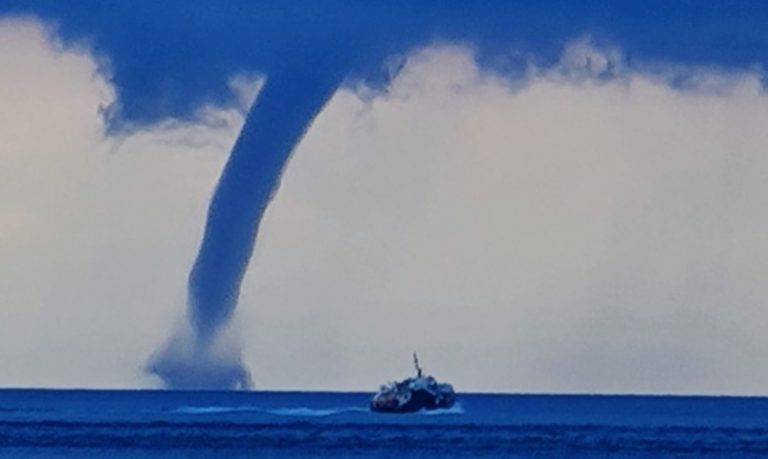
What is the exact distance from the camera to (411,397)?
11138 centimetres

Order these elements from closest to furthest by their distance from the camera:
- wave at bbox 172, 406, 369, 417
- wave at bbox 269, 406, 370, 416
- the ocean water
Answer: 1. the ocean water
2. wave at bbox 269, 406, 370, 416
3. wave at bbox 172, 406, 369, 417

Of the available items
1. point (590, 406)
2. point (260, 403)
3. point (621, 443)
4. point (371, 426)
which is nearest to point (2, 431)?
point (371, 426)

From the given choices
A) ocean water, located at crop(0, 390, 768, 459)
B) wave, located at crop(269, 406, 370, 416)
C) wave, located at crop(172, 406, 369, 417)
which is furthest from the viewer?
wave, located at crop(172, 406, 369, 417)

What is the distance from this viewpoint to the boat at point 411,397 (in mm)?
111500

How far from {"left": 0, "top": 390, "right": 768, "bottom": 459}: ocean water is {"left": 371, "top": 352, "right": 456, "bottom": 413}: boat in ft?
1.92

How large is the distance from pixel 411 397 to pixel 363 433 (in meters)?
14.5

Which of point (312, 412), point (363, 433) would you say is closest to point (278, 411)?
point (312, 412)

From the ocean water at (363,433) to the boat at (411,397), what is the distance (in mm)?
586

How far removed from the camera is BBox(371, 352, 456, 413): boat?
366 feet

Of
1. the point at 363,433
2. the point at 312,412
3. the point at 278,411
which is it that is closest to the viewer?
the point at 363,433

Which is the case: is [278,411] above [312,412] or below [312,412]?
above

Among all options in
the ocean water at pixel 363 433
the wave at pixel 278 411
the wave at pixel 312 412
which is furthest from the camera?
the wave at pixel 278 411

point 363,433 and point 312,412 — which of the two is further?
point 312,412

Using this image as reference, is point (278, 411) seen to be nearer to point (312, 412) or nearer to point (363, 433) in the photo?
point (312, 412)
